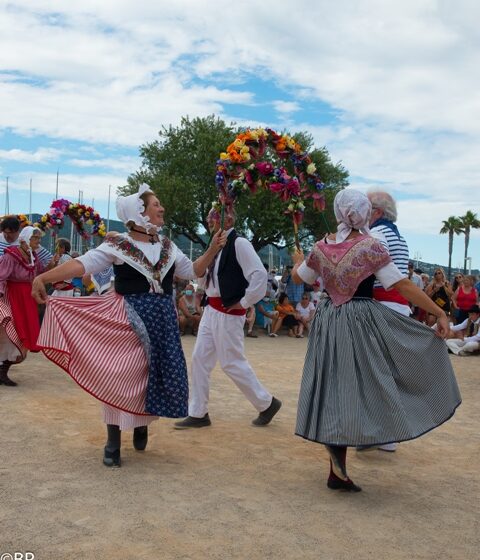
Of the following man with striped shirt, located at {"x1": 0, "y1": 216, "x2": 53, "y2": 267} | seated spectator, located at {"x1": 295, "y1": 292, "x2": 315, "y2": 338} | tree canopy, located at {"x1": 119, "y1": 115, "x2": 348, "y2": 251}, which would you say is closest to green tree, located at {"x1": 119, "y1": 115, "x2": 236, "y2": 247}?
tree canopy, located at {"x1": 119, "y1": 115, "x2": 348, "y2": 251}

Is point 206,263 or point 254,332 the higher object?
point 206,263

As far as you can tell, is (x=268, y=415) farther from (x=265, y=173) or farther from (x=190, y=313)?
(x=190, y=313)

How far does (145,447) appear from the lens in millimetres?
4559

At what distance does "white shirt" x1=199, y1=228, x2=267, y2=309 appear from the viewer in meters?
5.25

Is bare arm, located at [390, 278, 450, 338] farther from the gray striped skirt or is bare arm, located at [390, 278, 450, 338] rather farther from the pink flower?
the pink flower

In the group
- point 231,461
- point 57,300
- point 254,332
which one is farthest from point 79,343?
point 254,332

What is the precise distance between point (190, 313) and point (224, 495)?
10.00 metres

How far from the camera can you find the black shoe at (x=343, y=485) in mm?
3828

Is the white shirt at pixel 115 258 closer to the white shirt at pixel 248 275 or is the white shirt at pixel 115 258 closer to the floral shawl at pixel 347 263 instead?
the white shirt at pixel 248 275

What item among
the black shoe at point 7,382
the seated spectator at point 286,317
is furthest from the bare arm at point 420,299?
the seated spectator at point 286,317

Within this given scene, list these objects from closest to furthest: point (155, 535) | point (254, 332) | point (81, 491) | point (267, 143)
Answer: point (155, 535)
point (81, 491)
point (267, 143)
point (254, 332)

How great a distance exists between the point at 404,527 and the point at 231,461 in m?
1.38

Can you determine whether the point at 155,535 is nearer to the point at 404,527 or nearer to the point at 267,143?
the point at 404,527

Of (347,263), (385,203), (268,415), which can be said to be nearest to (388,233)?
(385,203)
